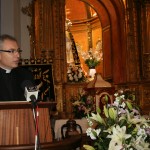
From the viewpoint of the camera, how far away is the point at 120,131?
145 cm

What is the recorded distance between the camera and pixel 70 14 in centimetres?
1293

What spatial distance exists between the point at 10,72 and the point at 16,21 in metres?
5.39

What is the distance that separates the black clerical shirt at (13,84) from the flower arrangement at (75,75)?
19.9 ft

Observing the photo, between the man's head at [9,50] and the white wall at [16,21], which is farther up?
the white wall at [16,21]

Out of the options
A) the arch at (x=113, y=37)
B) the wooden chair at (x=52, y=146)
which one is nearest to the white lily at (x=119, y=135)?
the wooden chair at (x=52, y=146)

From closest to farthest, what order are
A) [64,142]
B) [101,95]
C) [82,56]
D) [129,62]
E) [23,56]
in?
[64,142], [101,95], [23,56], [129,62], [82,56]

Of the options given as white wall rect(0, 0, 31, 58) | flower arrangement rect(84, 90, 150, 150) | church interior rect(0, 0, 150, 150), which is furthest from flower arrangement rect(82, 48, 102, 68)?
flower arrangement rect(84, 90, 150, 150)

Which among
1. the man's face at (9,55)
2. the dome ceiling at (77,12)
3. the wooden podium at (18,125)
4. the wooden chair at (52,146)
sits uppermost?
the dome ceiling at (77,12)

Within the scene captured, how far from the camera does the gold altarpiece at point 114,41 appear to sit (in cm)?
862

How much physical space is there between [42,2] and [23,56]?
4.56ft

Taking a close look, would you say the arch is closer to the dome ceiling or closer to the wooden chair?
the dome ceiling

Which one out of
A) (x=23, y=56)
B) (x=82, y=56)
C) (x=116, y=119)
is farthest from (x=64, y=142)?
(x=82, y=56)

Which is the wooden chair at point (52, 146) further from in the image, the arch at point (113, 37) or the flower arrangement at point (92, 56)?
the arch at point (113, 37)

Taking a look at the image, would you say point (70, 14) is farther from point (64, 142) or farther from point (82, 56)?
point (64, 142)
